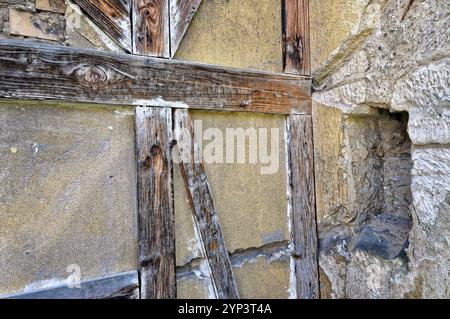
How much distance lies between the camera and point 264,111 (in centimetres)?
174

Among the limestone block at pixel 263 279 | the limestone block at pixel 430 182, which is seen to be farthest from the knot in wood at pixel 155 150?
the limestone block at pixel 430 182

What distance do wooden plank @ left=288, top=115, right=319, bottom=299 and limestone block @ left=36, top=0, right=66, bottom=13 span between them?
3.93ft

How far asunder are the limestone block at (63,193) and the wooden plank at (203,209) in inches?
9.0

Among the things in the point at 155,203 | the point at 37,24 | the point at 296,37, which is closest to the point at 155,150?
the point at 155,203

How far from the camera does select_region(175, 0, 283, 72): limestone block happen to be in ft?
5.21

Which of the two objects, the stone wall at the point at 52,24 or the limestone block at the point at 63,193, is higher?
the stone wall at the point at 52,24

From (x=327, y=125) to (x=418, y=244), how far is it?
73cm

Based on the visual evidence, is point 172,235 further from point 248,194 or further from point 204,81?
point 204,81

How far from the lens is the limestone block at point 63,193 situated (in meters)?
1.22

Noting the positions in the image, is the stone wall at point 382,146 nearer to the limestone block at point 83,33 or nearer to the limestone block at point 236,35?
the limestone block at point 236,35

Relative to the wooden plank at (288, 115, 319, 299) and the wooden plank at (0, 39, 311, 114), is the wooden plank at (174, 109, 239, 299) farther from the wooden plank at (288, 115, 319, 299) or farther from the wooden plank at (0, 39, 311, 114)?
the wooden plank at (288, 115, 319, 299)

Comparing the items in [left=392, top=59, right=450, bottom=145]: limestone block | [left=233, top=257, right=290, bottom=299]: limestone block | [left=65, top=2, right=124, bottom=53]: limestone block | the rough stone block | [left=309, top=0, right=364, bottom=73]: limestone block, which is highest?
[left=309, top=0, right=364, bottom=73]: limestone block

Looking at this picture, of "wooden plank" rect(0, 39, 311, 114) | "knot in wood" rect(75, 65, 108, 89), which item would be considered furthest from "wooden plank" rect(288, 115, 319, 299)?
"knot in wood" rect(75, 65, 108, 89)
